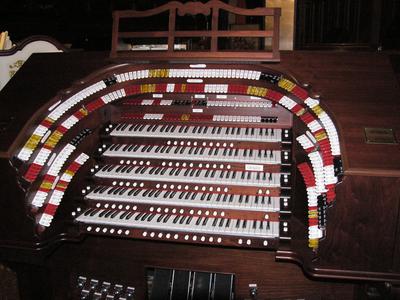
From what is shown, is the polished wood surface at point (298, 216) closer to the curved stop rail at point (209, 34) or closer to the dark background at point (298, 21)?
the curved stop rail at point (209, 34)

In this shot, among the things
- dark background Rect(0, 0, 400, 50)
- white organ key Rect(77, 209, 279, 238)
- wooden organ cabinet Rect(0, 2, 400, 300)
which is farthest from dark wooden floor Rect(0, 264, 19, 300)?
dark background Rect(0, 0, 400, 50)

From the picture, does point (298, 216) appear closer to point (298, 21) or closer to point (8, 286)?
point (8, 286)

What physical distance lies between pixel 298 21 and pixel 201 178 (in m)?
3.01

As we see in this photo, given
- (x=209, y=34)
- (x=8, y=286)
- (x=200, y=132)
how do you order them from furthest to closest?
1. (x=8, y=286)
2. (x=200, y=132)
3. (x=209, y=34)

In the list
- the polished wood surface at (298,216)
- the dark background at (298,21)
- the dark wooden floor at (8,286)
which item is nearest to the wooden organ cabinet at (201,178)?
the polished wood surface at (298,216)

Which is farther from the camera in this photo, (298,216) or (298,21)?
(298,21)

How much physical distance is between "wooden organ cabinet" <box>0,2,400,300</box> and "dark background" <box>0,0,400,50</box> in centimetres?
171

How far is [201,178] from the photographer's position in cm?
230

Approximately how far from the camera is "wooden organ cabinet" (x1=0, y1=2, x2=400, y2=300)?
6.23 ft

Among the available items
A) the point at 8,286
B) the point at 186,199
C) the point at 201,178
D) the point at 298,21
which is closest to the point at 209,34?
the point at 201,178

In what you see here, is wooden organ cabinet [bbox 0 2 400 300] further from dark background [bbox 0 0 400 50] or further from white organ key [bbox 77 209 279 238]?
dark background [bbox 0 0 400 50]

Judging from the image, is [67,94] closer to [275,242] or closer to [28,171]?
[28,171]

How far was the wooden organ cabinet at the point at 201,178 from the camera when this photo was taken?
6.23 ft

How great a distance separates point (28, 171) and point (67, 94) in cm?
50
